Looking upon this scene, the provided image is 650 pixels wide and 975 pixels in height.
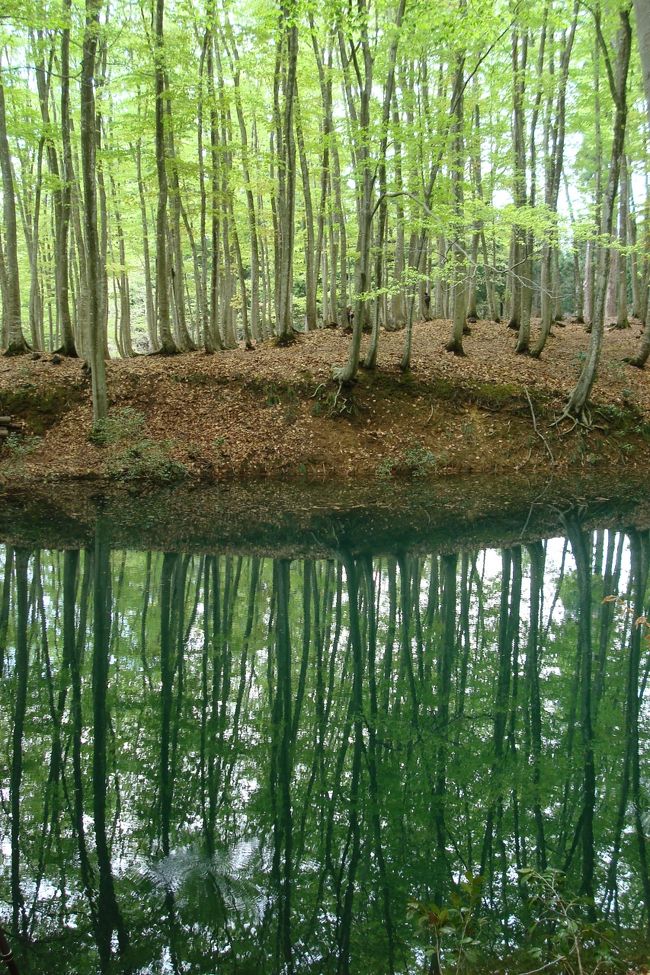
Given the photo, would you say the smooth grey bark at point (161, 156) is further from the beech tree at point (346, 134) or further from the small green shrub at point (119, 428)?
the small green shrub at point (119, 428)

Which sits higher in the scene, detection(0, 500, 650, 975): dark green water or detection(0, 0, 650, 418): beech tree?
detection(0, 0, 650, 418): beech tree

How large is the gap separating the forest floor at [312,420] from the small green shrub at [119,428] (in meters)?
0.03

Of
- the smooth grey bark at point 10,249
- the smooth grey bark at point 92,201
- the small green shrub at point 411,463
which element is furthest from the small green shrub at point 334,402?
the smooth grey bark at point 10,249

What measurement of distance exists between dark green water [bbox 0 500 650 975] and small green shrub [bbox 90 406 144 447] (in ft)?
25.1

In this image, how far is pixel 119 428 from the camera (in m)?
15.2

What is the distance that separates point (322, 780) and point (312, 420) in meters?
12.4

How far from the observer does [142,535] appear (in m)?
10.2

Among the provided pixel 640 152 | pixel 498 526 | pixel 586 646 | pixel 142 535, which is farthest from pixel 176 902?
pixel 640 152

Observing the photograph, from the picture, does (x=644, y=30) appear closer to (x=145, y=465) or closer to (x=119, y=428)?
(x=145, y=465)

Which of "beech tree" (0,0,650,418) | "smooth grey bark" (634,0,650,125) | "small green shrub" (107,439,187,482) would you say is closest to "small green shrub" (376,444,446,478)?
"beech tree" (0,0,650,418)

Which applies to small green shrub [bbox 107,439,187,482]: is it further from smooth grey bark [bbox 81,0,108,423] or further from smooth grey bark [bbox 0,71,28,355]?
smooth grey bark [bbox 0,71,28,355]

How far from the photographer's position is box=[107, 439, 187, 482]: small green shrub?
1423 cm

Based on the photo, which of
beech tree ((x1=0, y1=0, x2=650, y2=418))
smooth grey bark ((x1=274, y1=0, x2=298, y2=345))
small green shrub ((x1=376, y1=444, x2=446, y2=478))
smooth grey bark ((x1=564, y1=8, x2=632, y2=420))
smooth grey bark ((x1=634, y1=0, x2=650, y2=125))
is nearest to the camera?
smooth grey bark ((x1=634, y1=0, x2=650, y2=125))

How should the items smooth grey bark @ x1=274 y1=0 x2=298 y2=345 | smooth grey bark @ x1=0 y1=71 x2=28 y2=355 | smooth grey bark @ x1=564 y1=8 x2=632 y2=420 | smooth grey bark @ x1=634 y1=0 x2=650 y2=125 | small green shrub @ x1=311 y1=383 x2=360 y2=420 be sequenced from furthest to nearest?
1. small green shrub @ x1=311 y1=383 x2=360 y2=420
2. smooth grey bark @ x1=274 y1=0 x2=298 y2=345
3. smooth grey bark @ x1=0 y1=71 x2=28 y2=355
4. smooth grey bark @ x1=564 y1=8 x2=632 y2=420
5. smooth grey bark @ x1=634 y1=0 x2=650 y2=125
